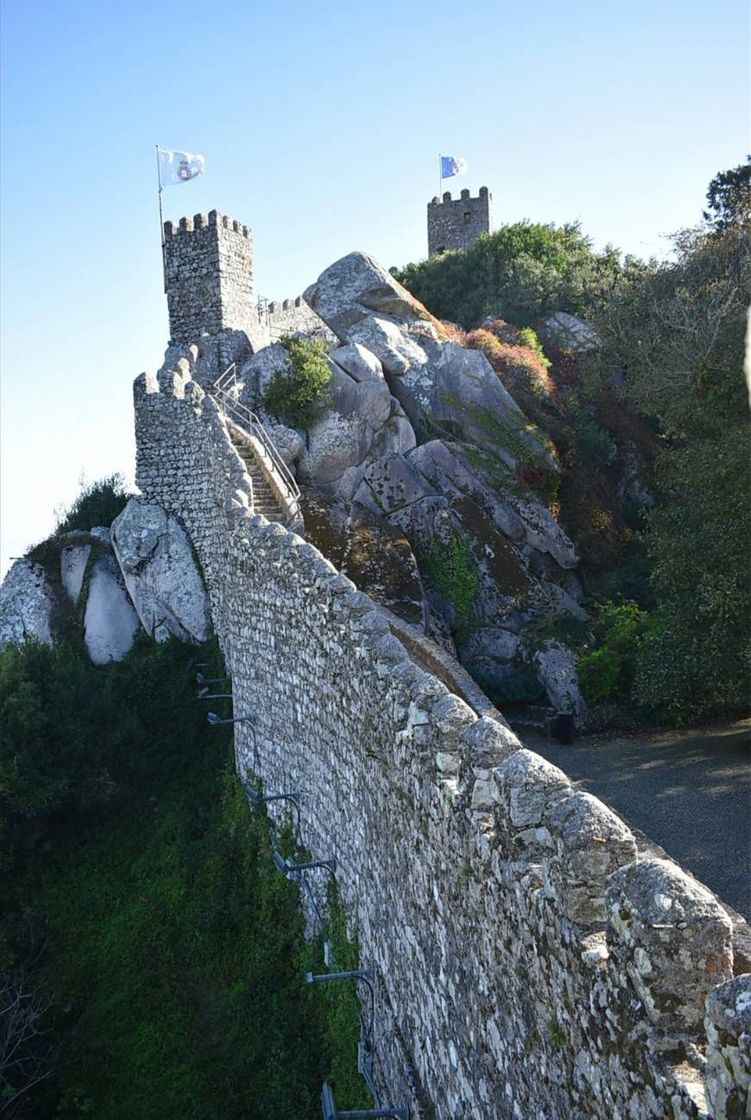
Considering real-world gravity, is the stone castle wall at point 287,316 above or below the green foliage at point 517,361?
above

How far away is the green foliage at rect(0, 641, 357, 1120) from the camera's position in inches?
387

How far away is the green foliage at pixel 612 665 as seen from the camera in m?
15.4

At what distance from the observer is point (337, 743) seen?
8297 mm

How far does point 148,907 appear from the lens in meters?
13.0

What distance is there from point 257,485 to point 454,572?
12.8 feet

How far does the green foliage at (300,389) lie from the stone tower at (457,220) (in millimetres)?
28513

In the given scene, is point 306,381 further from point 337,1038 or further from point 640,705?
point 337,1038

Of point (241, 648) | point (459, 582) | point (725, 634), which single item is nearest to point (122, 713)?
point (241, 648)

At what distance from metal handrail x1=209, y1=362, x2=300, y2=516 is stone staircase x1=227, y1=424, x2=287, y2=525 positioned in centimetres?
28

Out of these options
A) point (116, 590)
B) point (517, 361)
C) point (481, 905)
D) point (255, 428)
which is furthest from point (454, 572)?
point (481, 905)

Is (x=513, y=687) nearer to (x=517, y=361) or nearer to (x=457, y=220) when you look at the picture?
(x=517, y=361)

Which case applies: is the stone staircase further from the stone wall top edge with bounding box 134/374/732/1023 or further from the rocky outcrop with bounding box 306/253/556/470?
the stone wall top edge with bounding box 134/374/732/1023

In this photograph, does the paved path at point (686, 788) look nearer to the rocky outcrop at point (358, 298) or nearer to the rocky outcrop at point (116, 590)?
the rocky outcrop at point (116, 590)

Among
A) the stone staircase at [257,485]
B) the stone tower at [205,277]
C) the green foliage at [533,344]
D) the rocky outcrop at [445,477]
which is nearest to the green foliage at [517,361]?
the green foliage at [533,344]
